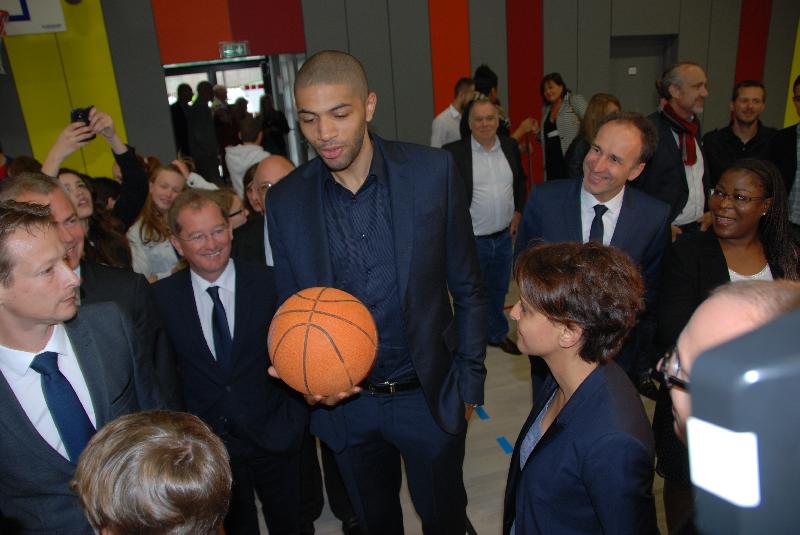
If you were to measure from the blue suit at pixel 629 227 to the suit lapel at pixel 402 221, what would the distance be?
866 mm

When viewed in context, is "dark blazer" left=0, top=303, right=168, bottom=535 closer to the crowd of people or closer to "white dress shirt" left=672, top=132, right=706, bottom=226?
the crowd of people

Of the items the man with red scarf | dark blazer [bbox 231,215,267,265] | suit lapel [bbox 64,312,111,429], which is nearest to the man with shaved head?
dark blazer [bbox 231,215,267,265]

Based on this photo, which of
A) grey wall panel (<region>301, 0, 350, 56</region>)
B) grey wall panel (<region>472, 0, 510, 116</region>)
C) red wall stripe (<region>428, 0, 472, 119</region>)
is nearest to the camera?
grey wall panel (<region>301, 0, 350, 56</region>)

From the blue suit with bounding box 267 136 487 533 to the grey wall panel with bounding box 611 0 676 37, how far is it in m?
8.32

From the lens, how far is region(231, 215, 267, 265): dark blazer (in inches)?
116

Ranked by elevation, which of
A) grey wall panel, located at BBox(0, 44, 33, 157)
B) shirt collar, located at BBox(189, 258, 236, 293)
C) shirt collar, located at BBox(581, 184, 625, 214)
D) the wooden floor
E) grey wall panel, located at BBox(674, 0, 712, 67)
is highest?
grey wall panel, located at BBox(674, 0, 712, 67)

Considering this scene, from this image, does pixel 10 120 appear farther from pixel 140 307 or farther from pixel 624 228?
pixel 624 228

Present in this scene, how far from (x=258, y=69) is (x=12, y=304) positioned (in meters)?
7.04

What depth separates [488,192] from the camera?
438 centimetres

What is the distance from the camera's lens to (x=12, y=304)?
1.45m

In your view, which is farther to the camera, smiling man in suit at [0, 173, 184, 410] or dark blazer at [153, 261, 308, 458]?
dark blazer at [153, 261, 308, 458]

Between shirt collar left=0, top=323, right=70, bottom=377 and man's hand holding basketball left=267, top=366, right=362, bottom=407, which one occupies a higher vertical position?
shirt collar left=0, top=323, right=70, bottom=377

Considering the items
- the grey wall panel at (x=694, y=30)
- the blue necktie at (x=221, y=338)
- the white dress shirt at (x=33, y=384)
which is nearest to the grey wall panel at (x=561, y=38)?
the grey wall panel at (x=694, y=30)

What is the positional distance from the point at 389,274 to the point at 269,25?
6.40 metres
